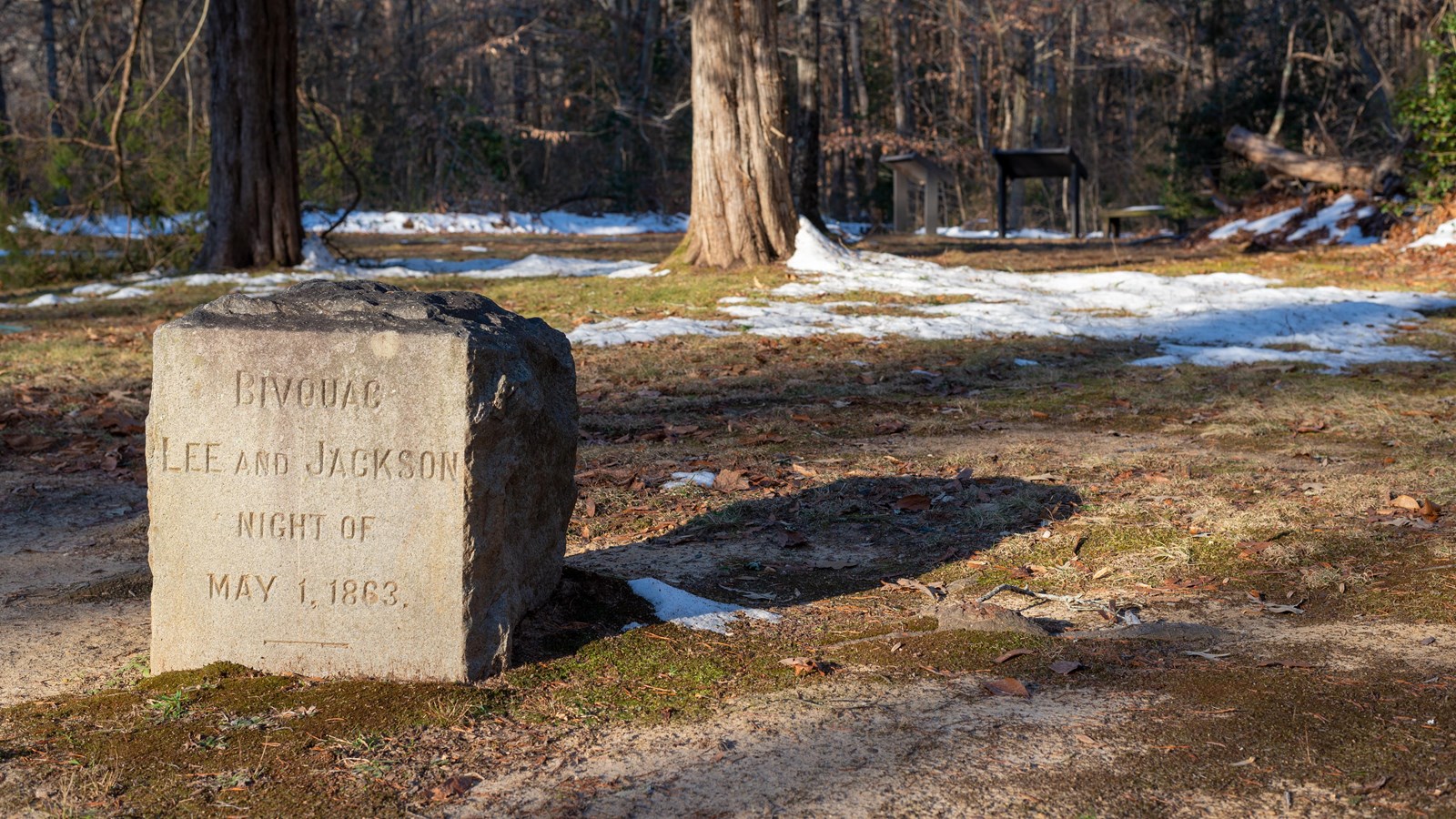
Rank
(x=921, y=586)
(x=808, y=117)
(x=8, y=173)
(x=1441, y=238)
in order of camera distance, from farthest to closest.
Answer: (x=808, y=117) < (x=8, y=173) < (x=1441, y=238) < (x=921, y=586)

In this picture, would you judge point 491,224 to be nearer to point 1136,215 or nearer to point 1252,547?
point 1136,215

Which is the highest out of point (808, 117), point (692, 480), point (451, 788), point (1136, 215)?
point (808, 117)

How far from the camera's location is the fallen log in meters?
18.6

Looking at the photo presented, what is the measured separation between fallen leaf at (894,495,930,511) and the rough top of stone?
2403 millimetres

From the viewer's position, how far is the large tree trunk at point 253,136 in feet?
47.3

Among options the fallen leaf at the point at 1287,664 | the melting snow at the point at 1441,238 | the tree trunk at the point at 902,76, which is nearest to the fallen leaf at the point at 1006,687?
the fallen leaf at the point at 1287,664

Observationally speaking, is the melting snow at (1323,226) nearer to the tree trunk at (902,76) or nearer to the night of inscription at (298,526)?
the tree trunk at (902,76)

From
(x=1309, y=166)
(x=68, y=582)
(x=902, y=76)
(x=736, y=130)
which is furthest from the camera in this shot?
(x=902, y=76)

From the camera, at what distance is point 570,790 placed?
2.98 metres

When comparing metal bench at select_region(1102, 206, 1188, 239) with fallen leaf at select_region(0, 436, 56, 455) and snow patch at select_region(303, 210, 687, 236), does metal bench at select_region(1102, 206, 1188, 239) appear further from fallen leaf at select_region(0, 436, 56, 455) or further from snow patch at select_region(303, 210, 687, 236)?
fallen leaf at select_region(0, 436, 56, 455)

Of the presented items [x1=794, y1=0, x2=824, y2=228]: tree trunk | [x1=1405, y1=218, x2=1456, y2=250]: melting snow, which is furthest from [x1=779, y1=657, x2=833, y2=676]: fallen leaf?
[x1=794, y1=0, x2=824, y2=228]: tree trunk

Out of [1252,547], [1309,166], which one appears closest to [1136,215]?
[1309,166]

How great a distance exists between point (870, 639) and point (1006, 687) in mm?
578

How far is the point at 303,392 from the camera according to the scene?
3.45 metres
